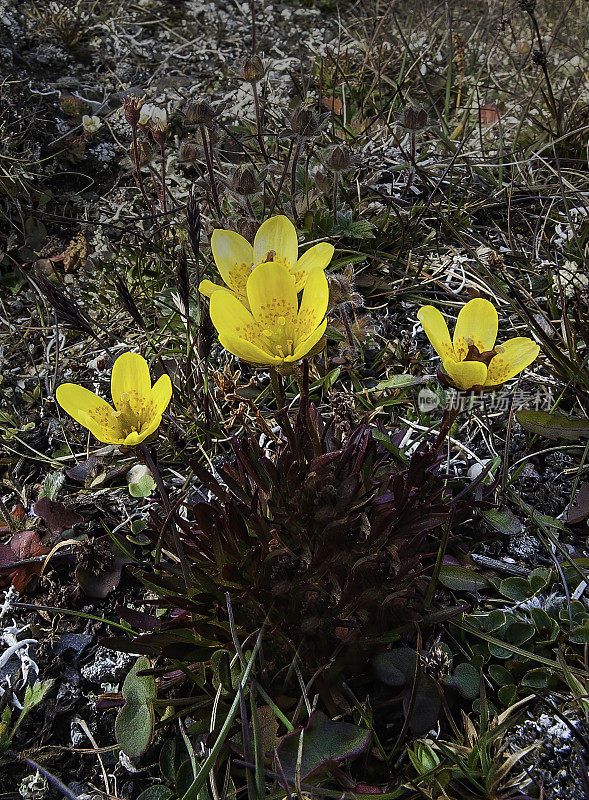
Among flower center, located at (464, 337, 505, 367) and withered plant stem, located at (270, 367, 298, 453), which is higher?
flower center, located at (464, 337, 505, 367)

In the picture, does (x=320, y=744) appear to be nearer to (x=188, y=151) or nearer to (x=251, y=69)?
(x=188, y=151)

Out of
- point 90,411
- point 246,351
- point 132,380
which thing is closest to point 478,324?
point 246,351

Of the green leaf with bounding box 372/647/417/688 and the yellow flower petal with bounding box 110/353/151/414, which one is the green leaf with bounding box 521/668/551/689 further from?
the yellow flower petal with bounding box 110/353/151/414

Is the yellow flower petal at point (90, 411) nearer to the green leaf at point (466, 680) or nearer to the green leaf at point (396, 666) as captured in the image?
the green leaf at point (396, 666)

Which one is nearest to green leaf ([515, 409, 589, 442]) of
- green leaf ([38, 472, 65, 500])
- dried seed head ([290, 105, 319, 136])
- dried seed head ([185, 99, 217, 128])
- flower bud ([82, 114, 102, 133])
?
dried seed head ([290, 105, 319, 136])

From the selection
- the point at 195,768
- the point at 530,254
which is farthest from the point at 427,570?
the point at 530,254

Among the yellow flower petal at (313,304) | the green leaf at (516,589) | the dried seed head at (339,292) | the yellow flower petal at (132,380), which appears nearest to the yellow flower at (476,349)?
the yellow flower petal at (313,304)
